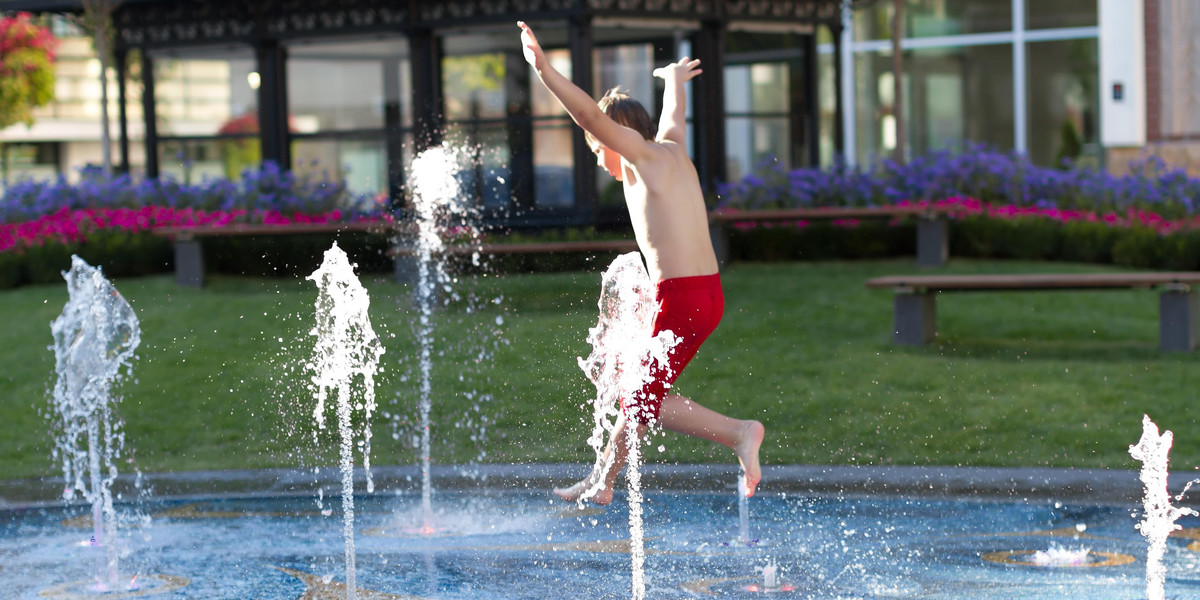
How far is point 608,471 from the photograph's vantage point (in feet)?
16.8

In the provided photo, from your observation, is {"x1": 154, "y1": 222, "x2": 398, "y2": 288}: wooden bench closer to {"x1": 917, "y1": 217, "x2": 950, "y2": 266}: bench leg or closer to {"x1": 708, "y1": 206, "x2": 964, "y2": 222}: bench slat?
{"x1": 708, "y1": 206, "x2": 964, "y2": 222}: bench slat

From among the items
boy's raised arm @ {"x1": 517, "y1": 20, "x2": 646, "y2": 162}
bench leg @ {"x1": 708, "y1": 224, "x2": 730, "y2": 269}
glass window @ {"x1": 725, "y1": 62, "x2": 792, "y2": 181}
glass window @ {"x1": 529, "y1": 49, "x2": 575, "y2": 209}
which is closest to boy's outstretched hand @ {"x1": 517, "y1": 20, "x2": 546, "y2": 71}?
boy's raised arm @ {"x1": 517, "y1": 20, "x2": 646, "y2": 162}

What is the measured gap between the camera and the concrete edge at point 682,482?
20.9 feet

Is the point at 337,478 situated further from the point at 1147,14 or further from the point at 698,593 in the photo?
the point at 1147,14

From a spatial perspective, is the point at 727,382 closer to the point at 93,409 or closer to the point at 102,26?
the point at 93,409

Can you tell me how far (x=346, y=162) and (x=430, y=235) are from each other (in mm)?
2769

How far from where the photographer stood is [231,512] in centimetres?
652


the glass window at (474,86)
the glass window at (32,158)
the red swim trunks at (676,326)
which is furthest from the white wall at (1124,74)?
the glass window at (32,158)

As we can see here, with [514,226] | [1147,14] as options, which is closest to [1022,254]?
[514,226]

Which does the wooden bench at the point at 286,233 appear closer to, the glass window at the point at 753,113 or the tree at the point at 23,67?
the glass window at the point at 753,113

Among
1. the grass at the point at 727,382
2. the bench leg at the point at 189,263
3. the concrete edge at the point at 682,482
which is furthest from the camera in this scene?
the bench leg at the point at 189,263

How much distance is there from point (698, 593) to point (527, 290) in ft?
25.7

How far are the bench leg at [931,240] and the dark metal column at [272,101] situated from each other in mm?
7164

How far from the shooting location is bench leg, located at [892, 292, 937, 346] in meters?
9.74
